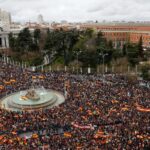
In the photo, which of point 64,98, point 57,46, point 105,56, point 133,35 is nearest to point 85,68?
point 105,56

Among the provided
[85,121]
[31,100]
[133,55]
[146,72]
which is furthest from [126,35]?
[85,121]

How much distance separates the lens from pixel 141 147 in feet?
70.5

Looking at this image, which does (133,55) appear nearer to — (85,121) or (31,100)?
(31,100)

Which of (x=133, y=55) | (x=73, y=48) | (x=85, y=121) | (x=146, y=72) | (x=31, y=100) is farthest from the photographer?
(x=73, y=48)

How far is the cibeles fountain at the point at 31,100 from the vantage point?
111ft

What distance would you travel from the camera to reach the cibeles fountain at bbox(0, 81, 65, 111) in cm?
3384

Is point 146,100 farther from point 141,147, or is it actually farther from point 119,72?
point 119,72

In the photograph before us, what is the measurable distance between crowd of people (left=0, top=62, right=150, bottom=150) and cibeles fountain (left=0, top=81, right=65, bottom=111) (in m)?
1.36

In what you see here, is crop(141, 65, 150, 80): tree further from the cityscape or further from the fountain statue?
the fountain statue

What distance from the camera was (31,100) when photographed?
35.1 meters

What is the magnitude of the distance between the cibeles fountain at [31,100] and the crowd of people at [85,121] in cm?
136

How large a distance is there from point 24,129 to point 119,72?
31.0 metres

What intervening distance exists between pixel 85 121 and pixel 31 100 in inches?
406

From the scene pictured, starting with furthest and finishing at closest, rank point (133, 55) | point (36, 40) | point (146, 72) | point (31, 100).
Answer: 1. point (36, 40)
2. point (133, 55)
3. point (146, 72)
4. point (31, 100)
